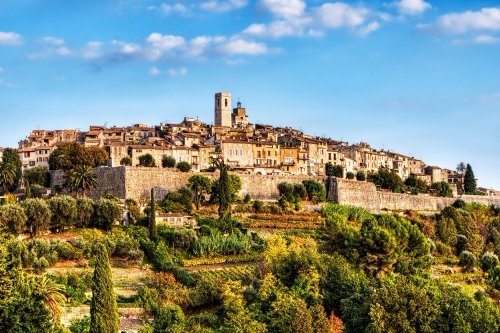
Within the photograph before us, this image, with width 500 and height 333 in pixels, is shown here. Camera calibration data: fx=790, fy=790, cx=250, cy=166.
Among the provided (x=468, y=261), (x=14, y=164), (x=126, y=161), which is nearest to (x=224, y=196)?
(x=126, y=161)

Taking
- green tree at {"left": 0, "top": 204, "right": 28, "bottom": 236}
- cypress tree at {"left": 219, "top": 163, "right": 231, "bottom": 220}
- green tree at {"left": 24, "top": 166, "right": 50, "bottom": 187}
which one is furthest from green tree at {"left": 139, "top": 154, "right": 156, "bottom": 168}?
green tree at {"left": 0, "top": 204, "right": 28, "bottom": 236}

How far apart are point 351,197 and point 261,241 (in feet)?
74.3

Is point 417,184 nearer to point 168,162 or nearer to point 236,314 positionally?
point 168,162

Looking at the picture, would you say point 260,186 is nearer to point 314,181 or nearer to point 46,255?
point 314,181

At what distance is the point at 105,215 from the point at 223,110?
176ft

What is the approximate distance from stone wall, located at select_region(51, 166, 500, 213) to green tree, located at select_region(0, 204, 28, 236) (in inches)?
639

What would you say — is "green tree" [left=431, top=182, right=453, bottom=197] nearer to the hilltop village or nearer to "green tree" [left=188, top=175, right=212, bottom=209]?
the hilltop village

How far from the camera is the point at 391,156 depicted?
344 ft

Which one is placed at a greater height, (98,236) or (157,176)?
(157,176)

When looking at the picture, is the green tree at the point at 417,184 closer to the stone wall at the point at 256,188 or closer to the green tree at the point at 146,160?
the stone wall at the point at 256,188

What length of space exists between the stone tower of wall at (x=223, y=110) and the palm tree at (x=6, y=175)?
41.2 m

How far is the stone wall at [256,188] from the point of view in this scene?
6116 cm

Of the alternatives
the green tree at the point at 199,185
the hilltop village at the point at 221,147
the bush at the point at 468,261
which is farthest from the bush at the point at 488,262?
the hilltop village at the point at 221,147

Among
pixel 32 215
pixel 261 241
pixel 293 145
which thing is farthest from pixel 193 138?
pixel 32 215
